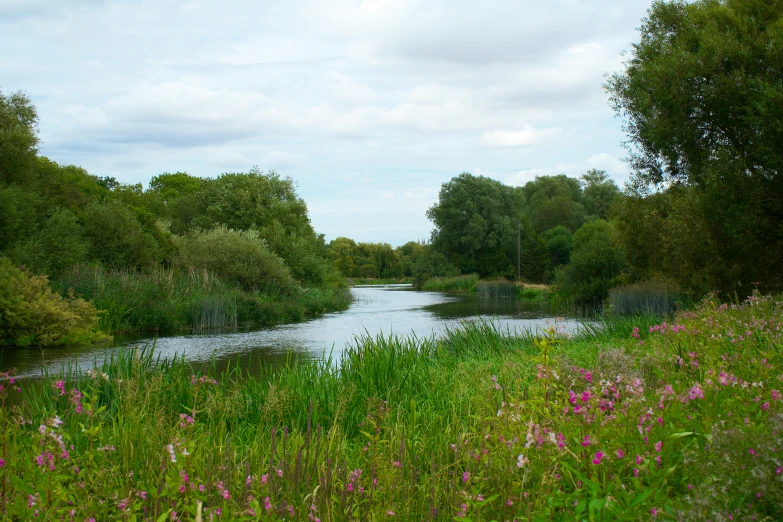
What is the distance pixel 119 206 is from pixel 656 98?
72.0 ft

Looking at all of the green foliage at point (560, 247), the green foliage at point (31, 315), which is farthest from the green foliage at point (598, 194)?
the green foliage at point (31, 315)

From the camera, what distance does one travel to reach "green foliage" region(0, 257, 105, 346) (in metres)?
14.1

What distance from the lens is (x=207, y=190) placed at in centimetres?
4059

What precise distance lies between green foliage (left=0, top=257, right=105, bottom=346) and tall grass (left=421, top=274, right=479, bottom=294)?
42.1 metres

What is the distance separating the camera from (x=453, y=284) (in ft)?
194

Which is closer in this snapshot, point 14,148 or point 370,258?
point 14,148

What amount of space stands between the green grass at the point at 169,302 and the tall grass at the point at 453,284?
3219 centimetres

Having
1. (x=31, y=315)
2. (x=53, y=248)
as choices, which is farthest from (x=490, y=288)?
(x=31, y=315)

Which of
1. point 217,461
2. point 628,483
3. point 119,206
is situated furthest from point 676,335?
point 119,206

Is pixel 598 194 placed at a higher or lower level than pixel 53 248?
higher

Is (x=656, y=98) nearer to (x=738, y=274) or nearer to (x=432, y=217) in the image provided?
(x=738, y=274)

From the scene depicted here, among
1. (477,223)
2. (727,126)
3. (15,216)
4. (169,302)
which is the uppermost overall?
(477,223)

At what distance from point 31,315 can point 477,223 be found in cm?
5096

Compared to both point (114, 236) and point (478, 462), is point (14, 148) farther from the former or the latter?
point (478, 462)
